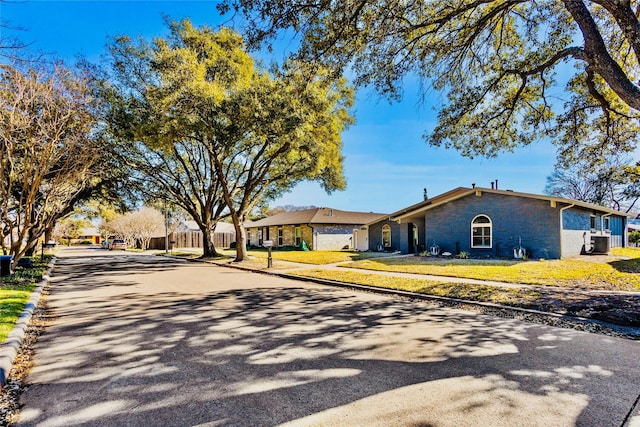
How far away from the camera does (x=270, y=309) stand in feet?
24.5

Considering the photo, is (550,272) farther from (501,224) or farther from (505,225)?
(501,224)

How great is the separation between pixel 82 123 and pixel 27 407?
11.9 m

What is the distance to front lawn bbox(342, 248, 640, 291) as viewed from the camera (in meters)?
10.5

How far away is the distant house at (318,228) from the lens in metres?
31.8

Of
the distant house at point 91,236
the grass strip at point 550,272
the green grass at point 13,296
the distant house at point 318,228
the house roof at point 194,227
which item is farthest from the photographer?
the distant house at point 91,236

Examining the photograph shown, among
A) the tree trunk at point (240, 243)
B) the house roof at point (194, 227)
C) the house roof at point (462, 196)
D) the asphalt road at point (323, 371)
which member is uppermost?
the house roof at point (462, 196)

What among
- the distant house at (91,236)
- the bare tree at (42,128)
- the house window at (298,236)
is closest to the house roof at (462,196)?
the house window at (298,236)

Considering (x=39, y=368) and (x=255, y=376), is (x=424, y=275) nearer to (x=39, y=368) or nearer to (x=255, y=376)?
(x=255, y=376)

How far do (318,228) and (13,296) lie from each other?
24741 millimetres

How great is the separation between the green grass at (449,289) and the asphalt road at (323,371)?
1.63 m

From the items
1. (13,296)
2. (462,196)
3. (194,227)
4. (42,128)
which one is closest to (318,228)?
(462,196)

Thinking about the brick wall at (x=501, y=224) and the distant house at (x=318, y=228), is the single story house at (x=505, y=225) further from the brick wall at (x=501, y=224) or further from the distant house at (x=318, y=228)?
the distant house at (x=318, y=228)

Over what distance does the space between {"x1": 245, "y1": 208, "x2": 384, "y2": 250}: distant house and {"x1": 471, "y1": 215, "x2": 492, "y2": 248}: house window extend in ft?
49.0

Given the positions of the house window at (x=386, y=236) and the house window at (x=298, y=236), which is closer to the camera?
the house window at (x=386, y=236)
